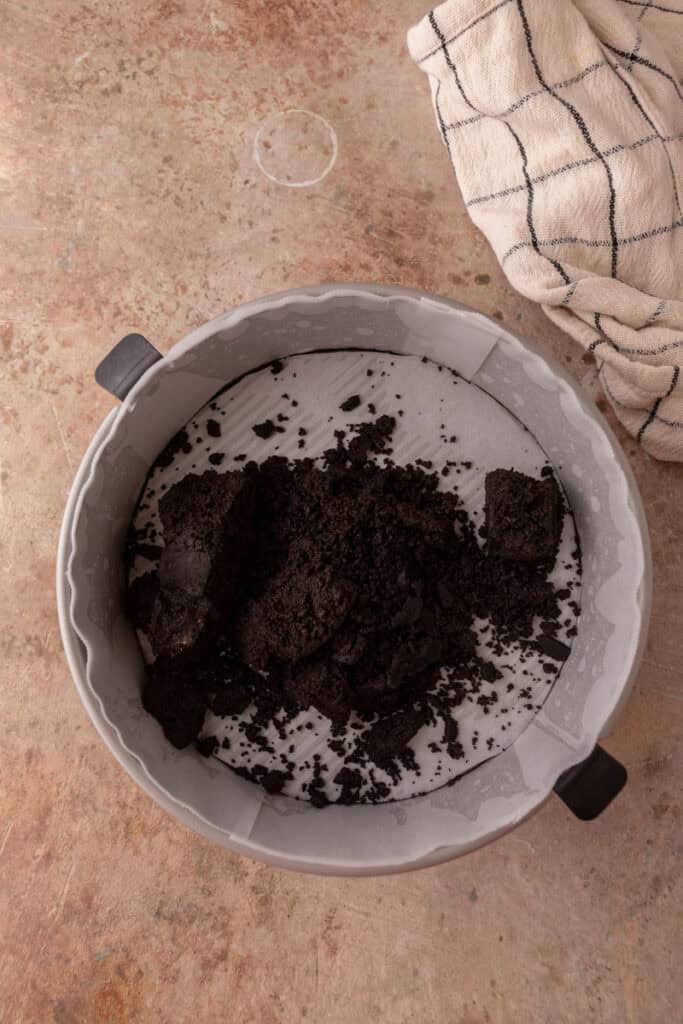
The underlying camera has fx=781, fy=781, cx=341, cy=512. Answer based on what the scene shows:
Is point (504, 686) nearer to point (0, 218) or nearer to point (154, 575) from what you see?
point (154, 575)

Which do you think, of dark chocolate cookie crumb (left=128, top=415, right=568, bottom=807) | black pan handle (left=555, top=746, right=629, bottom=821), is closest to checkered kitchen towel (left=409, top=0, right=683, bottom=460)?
dark chocolate cookie crumb (left=128, top=415, right=568, bottom=807)

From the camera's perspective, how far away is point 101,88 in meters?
1.02

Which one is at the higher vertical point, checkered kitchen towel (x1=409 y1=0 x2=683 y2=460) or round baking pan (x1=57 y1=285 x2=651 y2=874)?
checkered kitchen towel (x1=409 y1=0 x2=683 y2=460)

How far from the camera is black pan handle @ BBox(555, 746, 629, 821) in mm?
752

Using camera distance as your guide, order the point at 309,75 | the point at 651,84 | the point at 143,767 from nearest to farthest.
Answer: the point at 143,767 → the point at 651,84 → the point at 309,75

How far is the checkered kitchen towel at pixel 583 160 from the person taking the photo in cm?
85

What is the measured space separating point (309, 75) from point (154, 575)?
26.4 inches

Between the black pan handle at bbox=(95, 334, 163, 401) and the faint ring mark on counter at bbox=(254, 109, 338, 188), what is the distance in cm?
35

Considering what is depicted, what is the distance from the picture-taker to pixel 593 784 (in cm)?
75

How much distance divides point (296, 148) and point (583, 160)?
366mm

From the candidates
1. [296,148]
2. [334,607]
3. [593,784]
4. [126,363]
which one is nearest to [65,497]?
[126,363]

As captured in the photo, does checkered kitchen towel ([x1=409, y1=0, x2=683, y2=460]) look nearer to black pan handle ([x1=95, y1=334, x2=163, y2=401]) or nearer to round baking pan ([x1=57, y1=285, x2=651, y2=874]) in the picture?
round baking pan ([x1=57, y1=285, x2=651, y2=874])

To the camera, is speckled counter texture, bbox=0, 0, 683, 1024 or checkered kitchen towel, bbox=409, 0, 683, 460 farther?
speckled counter texture, bbox=0, 0, 683, 1024

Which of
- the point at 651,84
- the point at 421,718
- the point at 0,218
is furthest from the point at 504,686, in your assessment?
the point at 0,218
